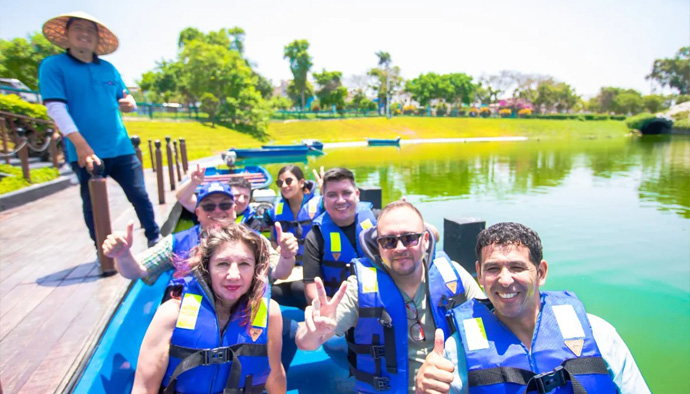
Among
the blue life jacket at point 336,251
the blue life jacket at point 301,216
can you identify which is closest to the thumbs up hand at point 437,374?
the blue life jacket at point 336,251

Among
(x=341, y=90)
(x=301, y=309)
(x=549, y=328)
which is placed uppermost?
(x=341, y=90)

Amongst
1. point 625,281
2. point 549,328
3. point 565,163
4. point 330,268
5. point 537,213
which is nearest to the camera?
point 549,328

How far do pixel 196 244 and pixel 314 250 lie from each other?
956mm

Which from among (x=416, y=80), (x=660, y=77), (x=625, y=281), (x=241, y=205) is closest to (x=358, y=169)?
(x=625, y=281)

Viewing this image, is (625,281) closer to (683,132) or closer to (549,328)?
(549,328)

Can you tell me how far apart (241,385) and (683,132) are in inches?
2615

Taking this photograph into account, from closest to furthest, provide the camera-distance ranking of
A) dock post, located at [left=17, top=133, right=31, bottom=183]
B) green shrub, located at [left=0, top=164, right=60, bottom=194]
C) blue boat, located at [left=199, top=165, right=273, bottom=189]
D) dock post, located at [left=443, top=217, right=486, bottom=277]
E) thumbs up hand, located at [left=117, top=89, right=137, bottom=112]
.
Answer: thumbs up hand, located at [left=117, top=89, right=137, bottom=112], dock post, located at [left=443, top=217, right=486, bottom=277], green shrub, located at [left=0, top=164, right=60, bottom=194], dock post, located at [left=17, top=133, right=31, bottom=183], blue boat, located at [left=199, top=165, right=273, bottom=189]

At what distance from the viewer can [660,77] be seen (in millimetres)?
79250

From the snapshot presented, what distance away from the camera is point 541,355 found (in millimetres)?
1679

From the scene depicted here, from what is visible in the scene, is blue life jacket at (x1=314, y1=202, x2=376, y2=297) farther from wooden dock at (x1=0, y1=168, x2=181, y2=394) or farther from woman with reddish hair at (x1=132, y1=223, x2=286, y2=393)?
wooden dock at (x1=0, y1=168, x2=181, y2=394)

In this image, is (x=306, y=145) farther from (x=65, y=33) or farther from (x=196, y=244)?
(x=196, y=244)

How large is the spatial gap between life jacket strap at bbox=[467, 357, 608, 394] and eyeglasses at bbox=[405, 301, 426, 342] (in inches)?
23.6

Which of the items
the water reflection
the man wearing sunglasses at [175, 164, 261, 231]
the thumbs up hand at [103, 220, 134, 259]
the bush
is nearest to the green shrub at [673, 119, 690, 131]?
the bush

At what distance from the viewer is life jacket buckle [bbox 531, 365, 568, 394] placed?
1631mm
